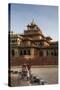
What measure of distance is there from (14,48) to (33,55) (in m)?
0.21

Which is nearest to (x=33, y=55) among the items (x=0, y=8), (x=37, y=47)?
(x=37, y=47)

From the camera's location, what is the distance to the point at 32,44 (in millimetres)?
2305

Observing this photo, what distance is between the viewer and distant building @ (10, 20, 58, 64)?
7.45ft

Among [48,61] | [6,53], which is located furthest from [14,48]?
[48,61]

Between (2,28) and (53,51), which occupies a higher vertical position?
(2,28)

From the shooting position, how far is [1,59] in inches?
88.3

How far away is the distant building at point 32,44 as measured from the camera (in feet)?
7.45

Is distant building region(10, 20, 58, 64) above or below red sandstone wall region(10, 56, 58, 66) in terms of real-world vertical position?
above

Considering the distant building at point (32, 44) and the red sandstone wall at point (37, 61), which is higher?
the distant building at point (32, 44)

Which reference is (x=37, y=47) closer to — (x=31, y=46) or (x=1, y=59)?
(x=31, y=46)

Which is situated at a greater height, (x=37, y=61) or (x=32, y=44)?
(x=32, y=44)

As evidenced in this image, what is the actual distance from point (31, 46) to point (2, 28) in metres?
0.34

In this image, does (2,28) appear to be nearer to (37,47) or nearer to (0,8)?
(0,8)

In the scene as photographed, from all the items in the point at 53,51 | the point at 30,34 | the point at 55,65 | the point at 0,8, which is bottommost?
the point at 55,65
